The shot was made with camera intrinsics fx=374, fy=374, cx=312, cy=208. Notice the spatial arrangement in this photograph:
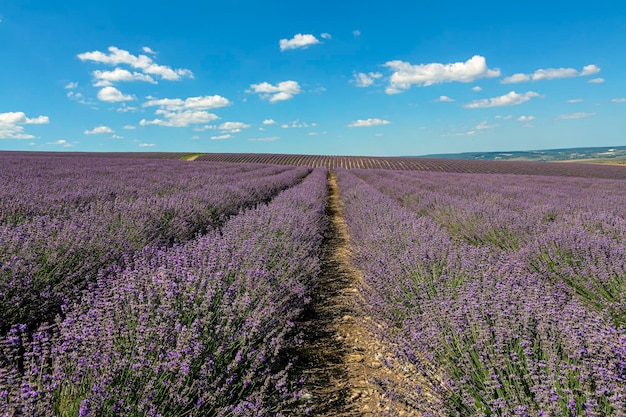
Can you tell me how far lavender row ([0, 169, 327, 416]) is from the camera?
1342 mm

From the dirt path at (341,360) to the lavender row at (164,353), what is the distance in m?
0.21

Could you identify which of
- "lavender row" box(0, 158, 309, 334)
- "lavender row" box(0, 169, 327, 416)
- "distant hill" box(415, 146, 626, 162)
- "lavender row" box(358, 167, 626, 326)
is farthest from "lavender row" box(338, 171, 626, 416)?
"distant hill" box(415, 146, 626, 162)

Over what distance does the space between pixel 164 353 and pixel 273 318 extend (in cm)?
68

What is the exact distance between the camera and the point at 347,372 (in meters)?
2.46

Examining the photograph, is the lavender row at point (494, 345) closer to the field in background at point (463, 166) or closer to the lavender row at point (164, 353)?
the lavender row at point (164, 353)

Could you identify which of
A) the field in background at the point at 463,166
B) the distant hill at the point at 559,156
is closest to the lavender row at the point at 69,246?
the field in background at the point at 463,166

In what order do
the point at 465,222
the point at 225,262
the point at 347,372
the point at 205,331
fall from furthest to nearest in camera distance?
the point at 465,222 → the point at 225,262 → the point at 347,372 → the point at 205,331

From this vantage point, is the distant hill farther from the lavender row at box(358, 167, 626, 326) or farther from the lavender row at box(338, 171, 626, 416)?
the lavender row at box(338, 171, 626, 416)

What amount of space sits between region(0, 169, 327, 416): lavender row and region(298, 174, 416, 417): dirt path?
0.69 feet

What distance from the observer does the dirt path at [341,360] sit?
6.86 feet

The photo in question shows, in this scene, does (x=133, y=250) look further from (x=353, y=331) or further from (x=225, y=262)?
(x=353, y=331)

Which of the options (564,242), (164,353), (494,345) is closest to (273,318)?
(164,353)

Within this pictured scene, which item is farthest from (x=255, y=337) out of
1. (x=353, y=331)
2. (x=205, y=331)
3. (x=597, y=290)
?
(x=597, y=290)

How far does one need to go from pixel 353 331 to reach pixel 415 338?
118 centimetres
